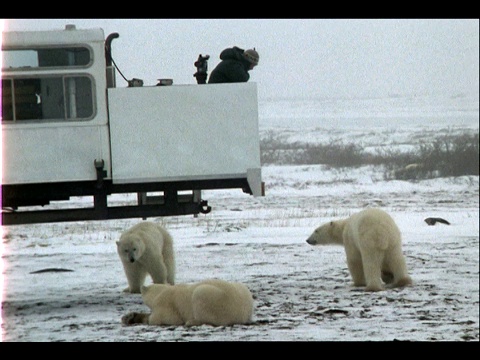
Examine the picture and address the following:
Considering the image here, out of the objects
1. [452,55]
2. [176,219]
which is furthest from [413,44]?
[176,219]

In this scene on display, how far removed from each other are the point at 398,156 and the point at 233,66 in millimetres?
8083

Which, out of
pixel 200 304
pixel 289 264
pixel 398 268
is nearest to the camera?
pixel 200 304

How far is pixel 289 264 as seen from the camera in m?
7.13

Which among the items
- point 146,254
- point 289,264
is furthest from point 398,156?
point 146,254

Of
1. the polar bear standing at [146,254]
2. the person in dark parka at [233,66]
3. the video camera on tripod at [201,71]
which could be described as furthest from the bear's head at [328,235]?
the video camera on tripod at [201,71]

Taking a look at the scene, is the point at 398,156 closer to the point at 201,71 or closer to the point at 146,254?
the point at 201,71

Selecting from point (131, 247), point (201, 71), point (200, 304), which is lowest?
point (200, 304)

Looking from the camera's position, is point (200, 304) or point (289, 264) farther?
point (289, 264)

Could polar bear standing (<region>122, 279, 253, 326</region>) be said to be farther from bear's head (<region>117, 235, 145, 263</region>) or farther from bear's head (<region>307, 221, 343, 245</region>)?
bear's head (<region>307, 221, 343, 245</region>)

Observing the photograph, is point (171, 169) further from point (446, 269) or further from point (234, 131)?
point (446, 269)

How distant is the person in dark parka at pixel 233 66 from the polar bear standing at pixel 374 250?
124cm

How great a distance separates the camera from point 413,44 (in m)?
14.0

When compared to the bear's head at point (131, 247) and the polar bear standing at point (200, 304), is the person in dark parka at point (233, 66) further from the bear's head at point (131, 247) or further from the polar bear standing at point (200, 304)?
the polar bear standing at point (200, 304)

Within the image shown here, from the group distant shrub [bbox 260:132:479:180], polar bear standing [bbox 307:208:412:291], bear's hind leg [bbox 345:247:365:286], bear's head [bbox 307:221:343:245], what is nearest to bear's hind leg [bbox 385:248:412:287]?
polar bear standing [bbox 307:208:412:291]
